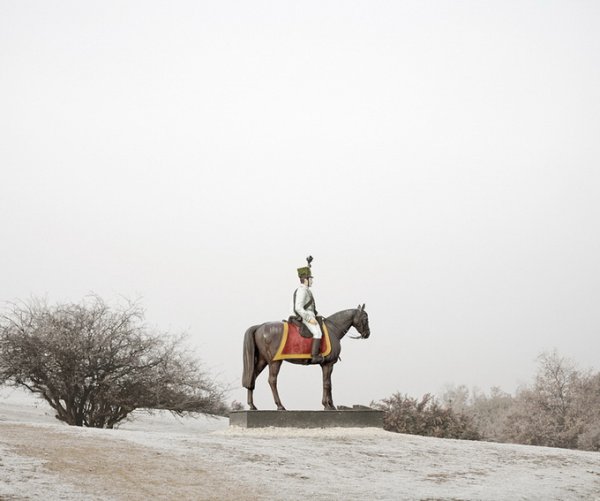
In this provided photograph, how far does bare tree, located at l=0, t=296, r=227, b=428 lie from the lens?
22.5m

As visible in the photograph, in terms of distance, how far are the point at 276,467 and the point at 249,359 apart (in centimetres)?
684

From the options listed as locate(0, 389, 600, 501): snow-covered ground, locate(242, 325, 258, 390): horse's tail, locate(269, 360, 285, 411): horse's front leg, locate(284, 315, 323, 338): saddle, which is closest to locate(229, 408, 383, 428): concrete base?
locate(0, 389, 600, 501): snow-covered ground

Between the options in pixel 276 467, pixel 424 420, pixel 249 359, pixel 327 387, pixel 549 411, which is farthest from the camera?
pixel 549 411

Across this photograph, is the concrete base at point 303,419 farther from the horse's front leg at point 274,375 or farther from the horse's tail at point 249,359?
the horse's tail at point 249,359

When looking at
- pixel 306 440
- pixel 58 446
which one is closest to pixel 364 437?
pixel 306 440

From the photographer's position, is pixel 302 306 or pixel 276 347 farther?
pixel 302 306

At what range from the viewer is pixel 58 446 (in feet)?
40.0

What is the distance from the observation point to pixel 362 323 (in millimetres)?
19828

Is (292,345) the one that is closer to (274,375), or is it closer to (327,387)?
(274,375)

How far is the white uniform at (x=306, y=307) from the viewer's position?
61.4ft

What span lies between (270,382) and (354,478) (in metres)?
6.82

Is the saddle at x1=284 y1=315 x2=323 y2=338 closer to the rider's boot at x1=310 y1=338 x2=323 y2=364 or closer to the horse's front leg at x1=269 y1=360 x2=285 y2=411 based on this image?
the rider's boot at x1=310 y1=338 x2=323 y2=364

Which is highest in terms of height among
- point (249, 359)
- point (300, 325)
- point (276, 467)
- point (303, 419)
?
point (300, 325)

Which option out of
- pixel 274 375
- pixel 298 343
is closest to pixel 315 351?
pixel 298 343
